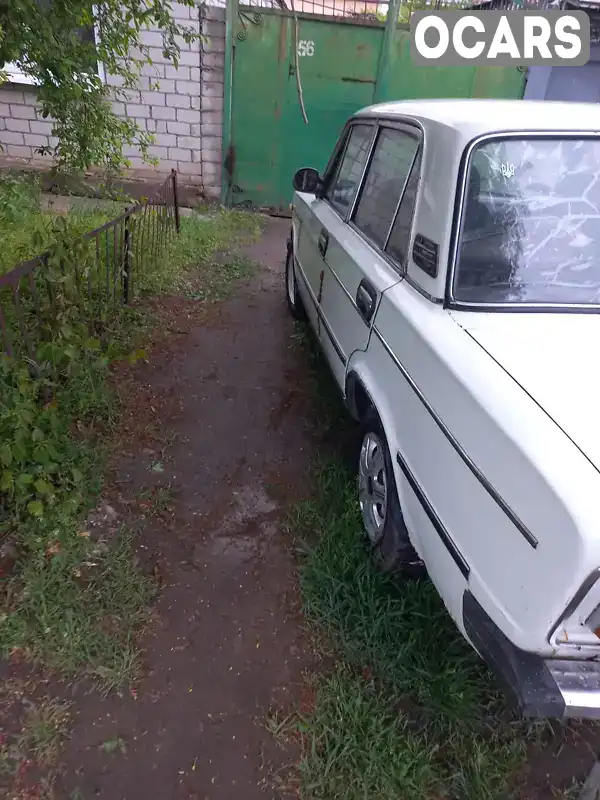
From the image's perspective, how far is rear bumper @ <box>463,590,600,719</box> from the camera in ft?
4.57

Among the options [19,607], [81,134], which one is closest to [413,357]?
[19,607]

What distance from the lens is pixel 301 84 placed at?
24.1 feet

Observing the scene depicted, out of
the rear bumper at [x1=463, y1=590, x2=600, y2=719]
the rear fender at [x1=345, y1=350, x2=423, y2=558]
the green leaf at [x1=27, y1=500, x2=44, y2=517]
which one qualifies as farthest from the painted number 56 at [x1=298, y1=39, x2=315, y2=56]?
the rear bumper at [x1=463, y1=590, x2=600, y2=719]

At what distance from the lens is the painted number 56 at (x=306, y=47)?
710 centimetres

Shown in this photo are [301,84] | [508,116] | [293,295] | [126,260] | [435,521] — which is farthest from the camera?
[301,84]

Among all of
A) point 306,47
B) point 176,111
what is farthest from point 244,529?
point 306,47

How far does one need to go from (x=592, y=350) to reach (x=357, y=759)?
151 cm

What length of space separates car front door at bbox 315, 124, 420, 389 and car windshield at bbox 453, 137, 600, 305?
39 centimetres

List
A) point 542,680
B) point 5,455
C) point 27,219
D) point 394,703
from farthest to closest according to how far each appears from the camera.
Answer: point 27,219, point 5,455, point 394,703, point 542,680

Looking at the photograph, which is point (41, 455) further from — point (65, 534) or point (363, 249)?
point (363, 249)

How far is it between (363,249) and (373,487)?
3.72 feet

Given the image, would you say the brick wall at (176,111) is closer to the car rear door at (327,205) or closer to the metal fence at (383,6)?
the metal fence at (383,6)

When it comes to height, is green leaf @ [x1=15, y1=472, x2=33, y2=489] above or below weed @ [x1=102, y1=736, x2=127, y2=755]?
above

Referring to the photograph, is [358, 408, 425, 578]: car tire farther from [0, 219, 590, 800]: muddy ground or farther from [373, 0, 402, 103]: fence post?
[373, 0, 402, 103]: fence post
